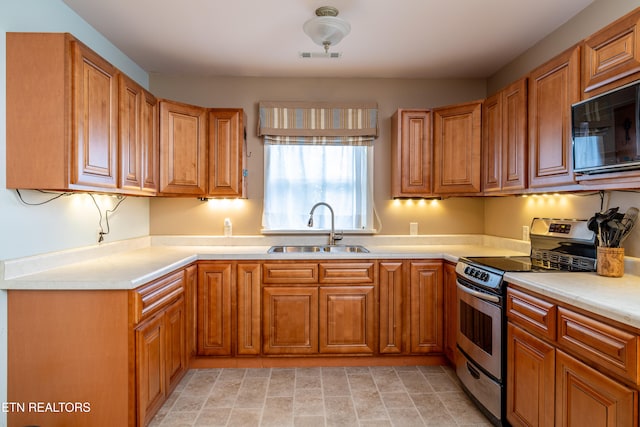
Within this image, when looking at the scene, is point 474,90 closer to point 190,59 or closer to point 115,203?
point 190,59

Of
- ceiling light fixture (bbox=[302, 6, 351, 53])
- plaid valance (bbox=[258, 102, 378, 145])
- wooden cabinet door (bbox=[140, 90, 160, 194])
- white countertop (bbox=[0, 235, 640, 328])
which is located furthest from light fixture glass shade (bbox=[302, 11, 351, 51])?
white countertop (bbox=[0, 235, 640, 328])

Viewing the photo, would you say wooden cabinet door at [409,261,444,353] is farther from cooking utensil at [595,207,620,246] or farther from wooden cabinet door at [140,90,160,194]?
wooden cabinet door at [140,90,160,194]

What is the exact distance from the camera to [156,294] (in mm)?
2021

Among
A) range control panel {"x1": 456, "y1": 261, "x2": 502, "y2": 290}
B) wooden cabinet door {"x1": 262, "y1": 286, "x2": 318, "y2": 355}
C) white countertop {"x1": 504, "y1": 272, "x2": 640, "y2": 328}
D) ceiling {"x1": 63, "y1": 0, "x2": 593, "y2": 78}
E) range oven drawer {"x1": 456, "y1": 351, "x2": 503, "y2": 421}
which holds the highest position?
ceiling {"x1": 63, "y1": 0, "x2": 593, "y2": 78}

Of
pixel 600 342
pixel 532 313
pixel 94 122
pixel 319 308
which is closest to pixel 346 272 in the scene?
pixel 319 308

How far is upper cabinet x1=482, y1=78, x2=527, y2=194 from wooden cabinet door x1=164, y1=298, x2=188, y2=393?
8.42 ft

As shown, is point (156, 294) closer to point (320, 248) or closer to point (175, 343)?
point (175, 343)

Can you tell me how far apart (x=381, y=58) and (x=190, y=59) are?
66.2 inches

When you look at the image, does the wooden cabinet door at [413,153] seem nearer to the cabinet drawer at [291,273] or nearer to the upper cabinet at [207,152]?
the cabinet drawer at [291,273]

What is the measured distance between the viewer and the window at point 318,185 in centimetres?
330

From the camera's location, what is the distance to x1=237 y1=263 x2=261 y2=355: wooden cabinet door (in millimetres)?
2738

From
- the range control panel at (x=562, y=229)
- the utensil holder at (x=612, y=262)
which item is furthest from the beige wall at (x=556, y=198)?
the utensil holder at (x=612, y=262)

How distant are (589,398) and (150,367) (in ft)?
7.16

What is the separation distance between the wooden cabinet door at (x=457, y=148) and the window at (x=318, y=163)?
63 cm
